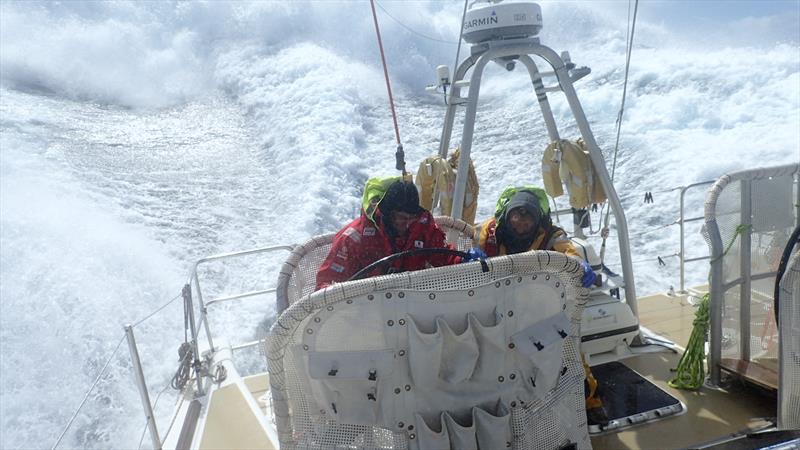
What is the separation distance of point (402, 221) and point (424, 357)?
3.17 ft

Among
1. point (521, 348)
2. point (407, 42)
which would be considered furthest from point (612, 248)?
point (407, 42)

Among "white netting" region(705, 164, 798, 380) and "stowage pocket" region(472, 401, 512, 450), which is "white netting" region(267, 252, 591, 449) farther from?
"white netting" region(705, 164, 798, 380)

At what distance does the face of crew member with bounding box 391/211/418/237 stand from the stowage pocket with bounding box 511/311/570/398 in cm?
89

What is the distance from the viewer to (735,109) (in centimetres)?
1198

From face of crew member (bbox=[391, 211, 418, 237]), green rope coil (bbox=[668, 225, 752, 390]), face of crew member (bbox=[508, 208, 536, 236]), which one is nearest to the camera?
face of crew member (bbox=[391, 211, 418, 237])

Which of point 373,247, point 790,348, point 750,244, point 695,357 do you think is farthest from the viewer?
point 695,357

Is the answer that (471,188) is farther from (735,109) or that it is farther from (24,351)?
(735,109)

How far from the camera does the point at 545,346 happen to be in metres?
1.60

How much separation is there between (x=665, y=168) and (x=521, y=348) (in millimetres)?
9796

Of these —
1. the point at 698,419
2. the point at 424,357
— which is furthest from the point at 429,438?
the point at 698,419

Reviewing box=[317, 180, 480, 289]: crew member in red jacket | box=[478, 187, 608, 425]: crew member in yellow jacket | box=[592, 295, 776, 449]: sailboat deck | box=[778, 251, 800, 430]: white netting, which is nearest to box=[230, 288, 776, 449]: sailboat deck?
box=[592, 295, 776, 449]: sailboat deck

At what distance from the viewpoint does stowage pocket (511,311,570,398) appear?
159 cm

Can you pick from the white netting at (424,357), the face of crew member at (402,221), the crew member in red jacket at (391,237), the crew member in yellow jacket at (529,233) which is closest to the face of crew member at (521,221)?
the crew member in yellow jacket at (529,233)

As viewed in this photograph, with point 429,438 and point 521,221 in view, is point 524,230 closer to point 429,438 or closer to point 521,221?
point 521,221
